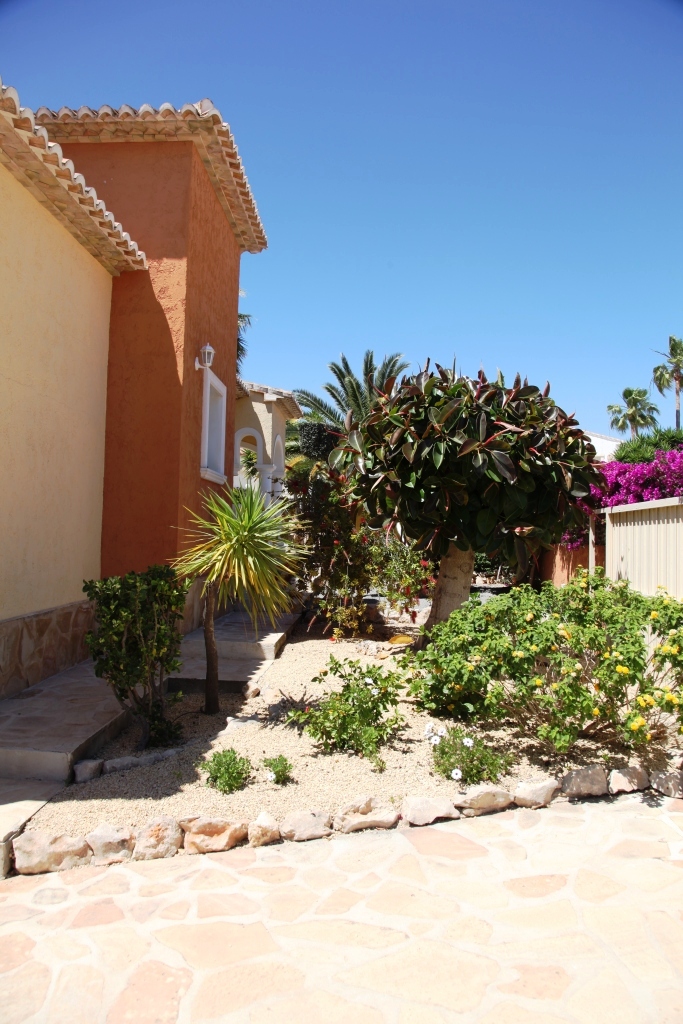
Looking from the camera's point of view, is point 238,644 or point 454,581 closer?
point 454,581

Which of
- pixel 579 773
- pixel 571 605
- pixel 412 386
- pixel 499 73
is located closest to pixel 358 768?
pixel 579 773

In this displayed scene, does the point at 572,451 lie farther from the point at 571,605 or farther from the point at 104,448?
the point at 104,448

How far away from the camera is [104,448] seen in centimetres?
883

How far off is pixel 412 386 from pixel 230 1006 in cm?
550

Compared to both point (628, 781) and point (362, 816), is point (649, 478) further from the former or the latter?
point (362, 816)

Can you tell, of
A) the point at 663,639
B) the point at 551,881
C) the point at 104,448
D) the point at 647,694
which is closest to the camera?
the point at 551,881

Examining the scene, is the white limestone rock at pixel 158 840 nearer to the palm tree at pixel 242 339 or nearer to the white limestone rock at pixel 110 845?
the white limestone rock at pixel 110 845

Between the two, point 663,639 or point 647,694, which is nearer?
point 647,694

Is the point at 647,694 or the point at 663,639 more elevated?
the point at 663,639

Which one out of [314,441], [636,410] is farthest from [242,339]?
[636,410]

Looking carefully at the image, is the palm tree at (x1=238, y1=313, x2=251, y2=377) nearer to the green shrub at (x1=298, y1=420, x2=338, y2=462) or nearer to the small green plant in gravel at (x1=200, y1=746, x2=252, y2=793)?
the green shrub at (x1=298, y1=420, x2=338, y2=462)

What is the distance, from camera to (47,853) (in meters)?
3.97

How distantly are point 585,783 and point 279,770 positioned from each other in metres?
2.14

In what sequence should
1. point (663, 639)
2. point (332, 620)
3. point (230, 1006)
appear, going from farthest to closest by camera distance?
point (332, 620) < point (663, 639) < point (230, 1006)
